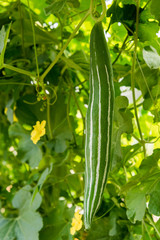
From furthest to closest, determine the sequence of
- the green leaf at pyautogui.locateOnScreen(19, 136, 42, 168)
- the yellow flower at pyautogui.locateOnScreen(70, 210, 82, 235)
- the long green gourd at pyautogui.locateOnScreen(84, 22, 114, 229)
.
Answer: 1. the green leaf at pyautogui.locateOnScreen(19, 136, 42, 168)
2. the yellow flower at pyautogui.locateOnScreen(70, 210, 82, 235)
3. the long green gourd at pyautogui.locateOnScreen(84, 22, 114, 229)

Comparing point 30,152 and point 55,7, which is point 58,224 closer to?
point 30,152

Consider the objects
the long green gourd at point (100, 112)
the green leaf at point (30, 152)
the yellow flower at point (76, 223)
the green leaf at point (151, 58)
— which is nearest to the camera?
the long green gourd at point (100, 112)

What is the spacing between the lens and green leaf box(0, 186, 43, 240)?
31.1 inches

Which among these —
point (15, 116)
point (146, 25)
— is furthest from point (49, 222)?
point (146, 25)

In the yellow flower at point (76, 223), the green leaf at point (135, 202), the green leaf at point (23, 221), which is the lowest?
the green leaf at point (23, 221)

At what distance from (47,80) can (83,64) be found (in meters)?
0.09

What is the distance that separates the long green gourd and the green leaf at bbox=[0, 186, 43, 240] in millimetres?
329

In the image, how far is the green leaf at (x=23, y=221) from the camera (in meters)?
0.79

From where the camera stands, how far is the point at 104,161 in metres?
0.48

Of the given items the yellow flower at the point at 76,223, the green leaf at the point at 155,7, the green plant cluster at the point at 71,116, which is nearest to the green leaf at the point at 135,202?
the green plant cluster at the point at 71,116

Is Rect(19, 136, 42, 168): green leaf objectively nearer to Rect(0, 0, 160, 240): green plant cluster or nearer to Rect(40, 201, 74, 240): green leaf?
Rect(0, 0, 160, 240): green plant cluster

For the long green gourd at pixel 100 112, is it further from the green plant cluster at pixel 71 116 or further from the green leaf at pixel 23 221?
the green leaf at pixel 23 221

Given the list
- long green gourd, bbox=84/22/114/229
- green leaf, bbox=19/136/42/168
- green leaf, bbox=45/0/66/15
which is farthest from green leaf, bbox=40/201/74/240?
green leaf, bbox=45/0/66/15

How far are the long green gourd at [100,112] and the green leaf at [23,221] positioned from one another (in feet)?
1.08
